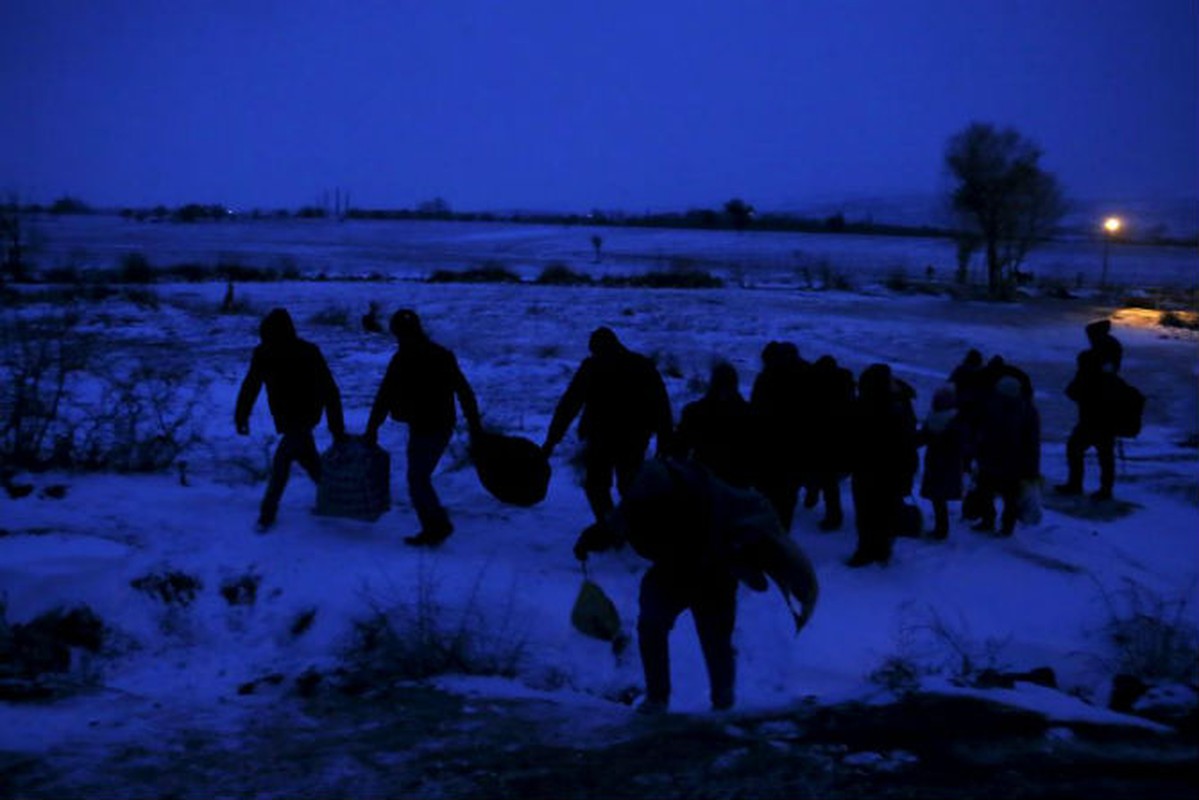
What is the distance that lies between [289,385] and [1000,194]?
37.1m

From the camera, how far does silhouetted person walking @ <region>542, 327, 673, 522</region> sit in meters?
6.71

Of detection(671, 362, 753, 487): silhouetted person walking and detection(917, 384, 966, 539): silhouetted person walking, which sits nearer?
detection(671, 362, 753, 487): silhouetted person walking

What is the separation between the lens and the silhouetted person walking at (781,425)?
7.28 meters

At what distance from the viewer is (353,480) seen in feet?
24.1

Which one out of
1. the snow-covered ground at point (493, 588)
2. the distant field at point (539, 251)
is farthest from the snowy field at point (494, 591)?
the distant field at point (539, 251)

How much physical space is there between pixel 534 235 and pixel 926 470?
60.6m

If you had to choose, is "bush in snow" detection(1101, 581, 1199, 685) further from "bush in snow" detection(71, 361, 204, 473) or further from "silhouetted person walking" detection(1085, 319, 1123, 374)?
"bush in snow" detection(71, 361, 204, 473)

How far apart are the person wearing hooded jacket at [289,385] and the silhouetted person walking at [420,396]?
392mm

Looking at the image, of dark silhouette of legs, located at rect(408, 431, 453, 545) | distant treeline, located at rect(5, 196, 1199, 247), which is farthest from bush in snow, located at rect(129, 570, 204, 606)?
distant treeline, located at rect(5, 196, 1199, 247)

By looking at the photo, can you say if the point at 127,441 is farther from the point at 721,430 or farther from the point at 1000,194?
the point at 1000,194

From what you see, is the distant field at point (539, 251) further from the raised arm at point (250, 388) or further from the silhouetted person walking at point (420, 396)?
the silhouetted person walking at point (420, 396)

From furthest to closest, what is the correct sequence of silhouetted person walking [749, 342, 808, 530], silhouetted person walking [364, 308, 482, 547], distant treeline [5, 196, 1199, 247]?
distant treeline [5, 196, 1199, 247], silhouetted person walking [749, 342, 808, 530], silhouetted person walking [364, 308, 482, 547]

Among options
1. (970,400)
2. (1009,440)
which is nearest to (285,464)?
(1009,440)

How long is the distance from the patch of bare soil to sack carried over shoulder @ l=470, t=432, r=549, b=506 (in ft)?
7.31
